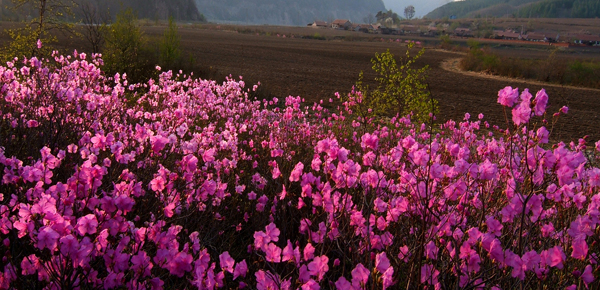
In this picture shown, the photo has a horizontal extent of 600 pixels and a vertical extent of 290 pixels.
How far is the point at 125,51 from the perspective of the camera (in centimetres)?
1480

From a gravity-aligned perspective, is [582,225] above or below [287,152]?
above

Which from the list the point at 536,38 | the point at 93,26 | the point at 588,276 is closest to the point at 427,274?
the point at 588,276

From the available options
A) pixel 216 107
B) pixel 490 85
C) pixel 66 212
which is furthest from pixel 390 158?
pixel 490 85

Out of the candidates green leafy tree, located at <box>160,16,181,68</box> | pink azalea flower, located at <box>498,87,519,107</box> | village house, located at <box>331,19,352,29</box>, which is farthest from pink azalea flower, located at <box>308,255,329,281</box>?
village house, located at <box>331,19,352,29</box>

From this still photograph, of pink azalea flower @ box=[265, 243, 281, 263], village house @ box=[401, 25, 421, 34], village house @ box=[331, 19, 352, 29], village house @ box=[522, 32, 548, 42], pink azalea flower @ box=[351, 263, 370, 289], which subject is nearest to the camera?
pink azalea flower @ box=[351, 263, 370, 289]

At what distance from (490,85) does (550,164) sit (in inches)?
1042

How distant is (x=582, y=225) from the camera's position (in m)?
1.95

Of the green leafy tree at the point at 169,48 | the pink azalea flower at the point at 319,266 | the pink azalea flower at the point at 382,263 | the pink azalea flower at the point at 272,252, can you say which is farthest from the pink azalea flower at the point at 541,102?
the green leafy tree at the point at 169,48

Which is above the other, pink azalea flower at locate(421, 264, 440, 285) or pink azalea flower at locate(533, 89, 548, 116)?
pink azalea flower at locate(533, 89, 548, 116)

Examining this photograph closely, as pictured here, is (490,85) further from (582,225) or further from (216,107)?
(582,225)

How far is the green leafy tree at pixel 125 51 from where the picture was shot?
575 inches

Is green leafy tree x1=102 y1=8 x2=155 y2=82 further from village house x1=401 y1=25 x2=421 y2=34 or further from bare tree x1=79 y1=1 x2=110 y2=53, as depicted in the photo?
village house x1=401 y1=25 x2=421 y2=34

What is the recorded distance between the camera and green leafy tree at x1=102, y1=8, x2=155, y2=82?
14.6m

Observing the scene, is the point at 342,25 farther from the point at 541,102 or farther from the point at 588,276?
the point at 588,276
